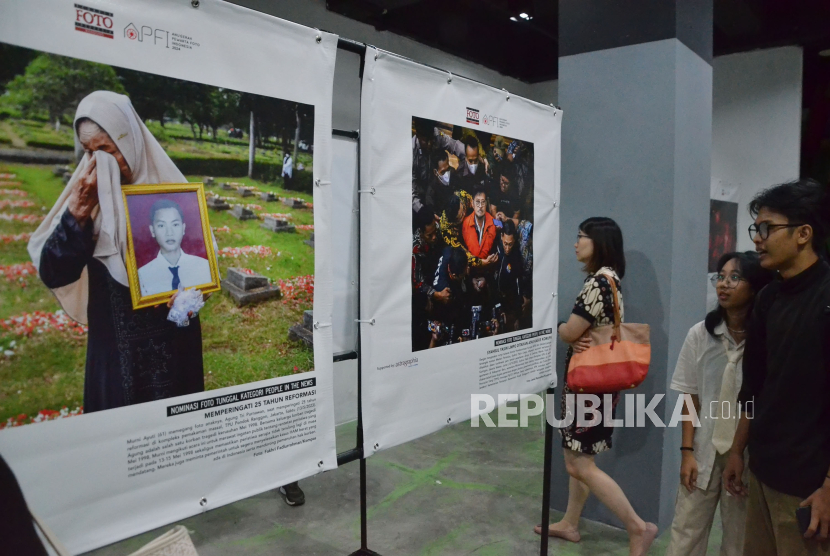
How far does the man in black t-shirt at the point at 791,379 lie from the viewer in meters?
1.60

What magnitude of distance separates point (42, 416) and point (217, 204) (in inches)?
23.2

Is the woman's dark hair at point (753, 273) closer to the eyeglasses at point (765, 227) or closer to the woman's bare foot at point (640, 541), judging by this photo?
the eyeglasses at point (765, 227)

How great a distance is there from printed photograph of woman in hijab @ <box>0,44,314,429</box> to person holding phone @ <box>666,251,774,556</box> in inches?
61.5

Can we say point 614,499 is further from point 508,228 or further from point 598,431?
point 508,228

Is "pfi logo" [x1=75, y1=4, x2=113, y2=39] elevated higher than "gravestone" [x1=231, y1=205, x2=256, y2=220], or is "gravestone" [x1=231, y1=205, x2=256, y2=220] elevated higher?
"pfi logo" [x1=75, y1=4, x2=113, y2=39]

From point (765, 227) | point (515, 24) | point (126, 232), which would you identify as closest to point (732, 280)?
point (765, 227)

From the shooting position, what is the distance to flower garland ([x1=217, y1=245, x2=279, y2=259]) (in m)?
1.41

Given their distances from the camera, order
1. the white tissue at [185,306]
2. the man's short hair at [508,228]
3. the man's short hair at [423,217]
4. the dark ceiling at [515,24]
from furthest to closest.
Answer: the dark ceiling at [515,24] < the man's short hair at [508,228] < the man's short hair at [423,217] < the white tissue at [185,306]

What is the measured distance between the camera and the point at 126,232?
1.25 m

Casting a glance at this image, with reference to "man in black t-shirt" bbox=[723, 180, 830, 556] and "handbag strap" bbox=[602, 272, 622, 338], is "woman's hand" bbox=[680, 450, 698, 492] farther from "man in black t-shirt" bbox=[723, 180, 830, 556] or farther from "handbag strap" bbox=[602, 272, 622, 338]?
"handbag strap" bbox=[602, 272, 622, 338]

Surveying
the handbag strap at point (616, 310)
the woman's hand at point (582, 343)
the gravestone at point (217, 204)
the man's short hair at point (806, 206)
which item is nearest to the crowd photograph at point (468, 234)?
the woman's hand at point (582, 343)

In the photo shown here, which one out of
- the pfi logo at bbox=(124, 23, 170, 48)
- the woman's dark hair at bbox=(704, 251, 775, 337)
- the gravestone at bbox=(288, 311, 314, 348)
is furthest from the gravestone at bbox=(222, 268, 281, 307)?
the woman's dark hair at bbox=(704, 251, 775, 337)

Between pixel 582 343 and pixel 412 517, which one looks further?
pixel 412 517

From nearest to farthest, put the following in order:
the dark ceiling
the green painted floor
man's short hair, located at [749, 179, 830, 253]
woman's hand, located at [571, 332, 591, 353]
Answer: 1. man's short hair, located at [749, 179, 830, 253]
2. woman's hand, located at [571, 332, 591, 353]
3. the green painted floor
4. the dark ceiling
